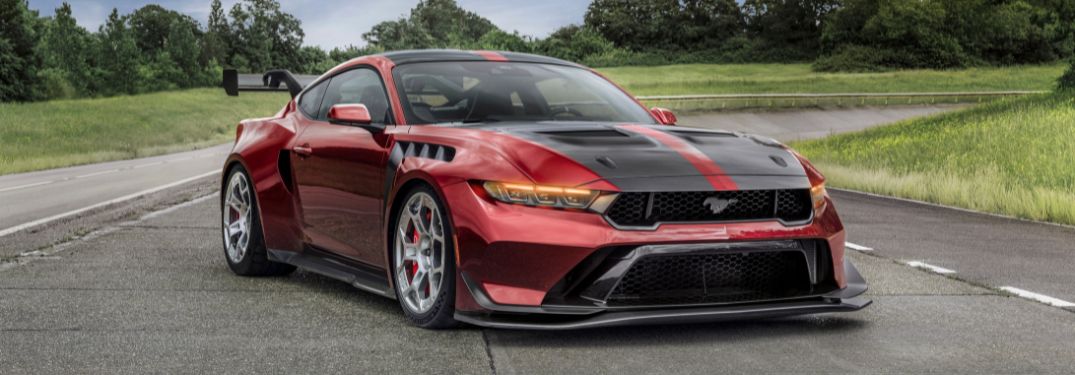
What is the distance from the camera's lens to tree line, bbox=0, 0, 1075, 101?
100375 mm

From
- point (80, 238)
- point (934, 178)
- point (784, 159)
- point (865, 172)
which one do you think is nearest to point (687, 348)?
point (784, 159)

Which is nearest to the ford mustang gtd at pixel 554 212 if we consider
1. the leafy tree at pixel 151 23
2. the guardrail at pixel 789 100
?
the guardrail at pixel 789 100

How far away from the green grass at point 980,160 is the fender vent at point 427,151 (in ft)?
30.0

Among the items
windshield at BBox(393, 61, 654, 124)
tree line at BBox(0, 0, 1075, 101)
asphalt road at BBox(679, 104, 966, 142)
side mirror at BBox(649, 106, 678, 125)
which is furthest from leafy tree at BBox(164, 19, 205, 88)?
side mirror at BBox(649, 106, 678, 125)

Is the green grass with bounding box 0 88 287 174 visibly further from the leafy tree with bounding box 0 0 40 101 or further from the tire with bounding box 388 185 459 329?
the tire with bounding box 388 185 459 329

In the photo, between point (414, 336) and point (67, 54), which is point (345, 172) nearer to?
point (414, 336)

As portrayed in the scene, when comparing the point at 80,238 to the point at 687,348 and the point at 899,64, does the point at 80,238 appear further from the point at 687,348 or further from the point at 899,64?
the point at 899,64

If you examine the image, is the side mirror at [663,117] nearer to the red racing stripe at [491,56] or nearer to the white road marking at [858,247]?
the red racing stripe at [491,56]

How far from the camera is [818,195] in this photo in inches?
253

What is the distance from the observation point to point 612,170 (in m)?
5.96

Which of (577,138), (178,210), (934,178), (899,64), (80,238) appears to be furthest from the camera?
(899,64)

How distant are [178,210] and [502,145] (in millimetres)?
9108

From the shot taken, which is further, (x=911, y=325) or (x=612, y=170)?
(x=911, y=325)

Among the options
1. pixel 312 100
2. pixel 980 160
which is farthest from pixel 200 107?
pixel 312 100
